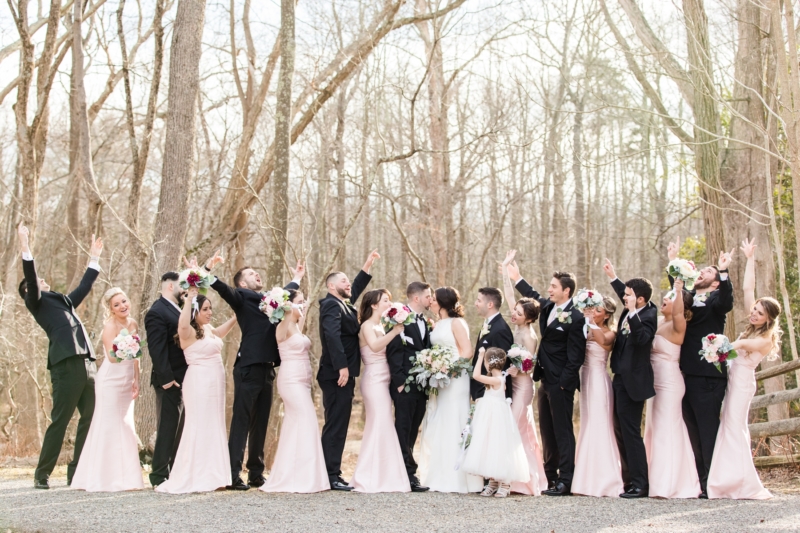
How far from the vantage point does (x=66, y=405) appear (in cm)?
759

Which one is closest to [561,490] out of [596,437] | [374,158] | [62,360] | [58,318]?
[596,437]

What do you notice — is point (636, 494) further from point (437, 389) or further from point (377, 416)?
point (377, 416)

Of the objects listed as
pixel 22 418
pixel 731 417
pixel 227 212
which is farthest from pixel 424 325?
pixel 22 418

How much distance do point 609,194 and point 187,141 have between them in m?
21.1

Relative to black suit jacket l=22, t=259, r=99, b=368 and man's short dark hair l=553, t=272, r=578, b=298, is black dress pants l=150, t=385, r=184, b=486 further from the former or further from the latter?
man's short dark hair l=553, t=272, r=578, b=298

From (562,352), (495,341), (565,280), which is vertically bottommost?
(562,352)

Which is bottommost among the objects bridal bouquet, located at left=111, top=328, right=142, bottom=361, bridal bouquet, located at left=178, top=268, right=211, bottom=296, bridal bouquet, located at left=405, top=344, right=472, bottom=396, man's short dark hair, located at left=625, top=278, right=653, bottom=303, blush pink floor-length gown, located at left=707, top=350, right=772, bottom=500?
blush pink floor-length gown, located at left=707, top=350, right=772, bottom=500

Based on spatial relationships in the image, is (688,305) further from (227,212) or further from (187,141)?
(227,212)

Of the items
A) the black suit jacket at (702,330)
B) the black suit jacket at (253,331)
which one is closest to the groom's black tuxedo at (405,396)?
the black suit jacket at (253,331)

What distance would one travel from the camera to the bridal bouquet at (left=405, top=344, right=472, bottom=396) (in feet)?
24.1

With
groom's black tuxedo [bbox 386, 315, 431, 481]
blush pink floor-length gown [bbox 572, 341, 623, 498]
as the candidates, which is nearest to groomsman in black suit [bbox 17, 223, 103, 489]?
groom's black tuxedo [bbox 386, 315, 431, 481]

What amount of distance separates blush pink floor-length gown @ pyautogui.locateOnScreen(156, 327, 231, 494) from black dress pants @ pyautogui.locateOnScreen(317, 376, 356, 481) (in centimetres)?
93

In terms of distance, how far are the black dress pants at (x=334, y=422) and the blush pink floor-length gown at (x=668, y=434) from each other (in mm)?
2836

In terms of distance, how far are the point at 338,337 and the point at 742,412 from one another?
3723mm
